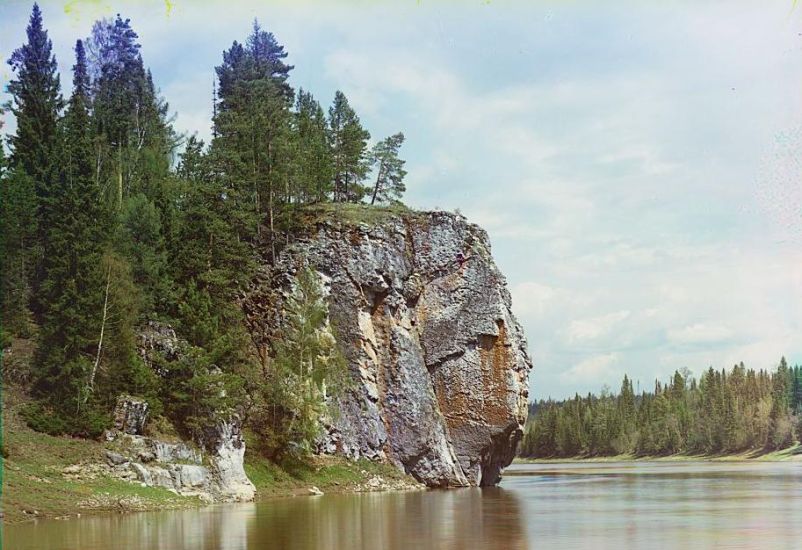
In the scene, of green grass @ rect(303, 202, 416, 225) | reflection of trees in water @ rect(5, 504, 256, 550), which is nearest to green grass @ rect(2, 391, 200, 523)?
reflection of trees in water @ rect(5, 504, 256, 550)

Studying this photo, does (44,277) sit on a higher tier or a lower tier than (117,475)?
higher

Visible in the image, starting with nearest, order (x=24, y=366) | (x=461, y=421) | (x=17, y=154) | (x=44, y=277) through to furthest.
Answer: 1. (x=24, y=366)
2. (x=44, y=277)
3. (x=17, y=154)
4. (x=461, y=421)

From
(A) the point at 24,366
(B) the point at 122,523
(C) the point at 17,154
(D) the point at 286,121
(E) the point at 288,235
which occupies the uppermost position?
(D) the point at 286,121

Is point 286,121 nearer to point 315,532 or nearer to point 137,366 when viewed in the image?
→ point 137,366

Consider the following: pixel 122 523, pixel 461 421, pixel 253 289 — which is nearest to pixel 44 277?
pixel 253 289

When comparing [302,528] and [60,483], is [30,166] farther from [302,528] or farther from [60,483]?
[302,528]

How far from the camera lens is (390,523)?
42.3 metres

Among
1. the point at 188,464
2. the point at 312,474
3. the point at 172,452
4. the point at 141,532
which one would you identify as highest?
the point at 172,452

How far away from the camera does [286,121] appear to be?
84.6 m

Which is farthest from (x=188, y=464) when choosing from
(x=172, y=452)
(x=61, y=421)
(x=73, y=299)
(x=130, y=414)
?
(x=73, y=299)

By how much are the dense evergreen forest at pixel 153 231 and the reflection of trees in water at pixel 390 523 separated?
11.1 metres

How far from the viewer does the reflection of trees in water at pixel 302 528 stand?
108ft

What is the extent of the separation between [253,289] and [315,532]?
42.2m

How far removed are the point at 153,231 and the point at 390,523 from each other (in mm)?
33452
